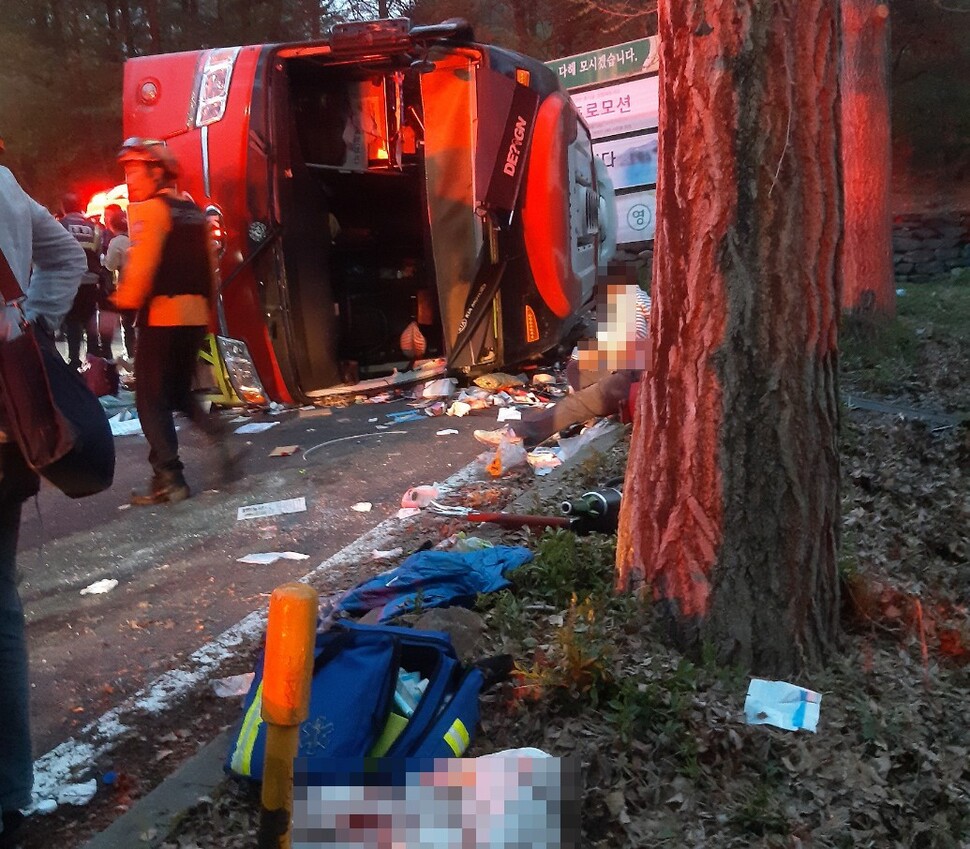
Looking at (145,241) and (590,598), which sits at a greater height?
(145,241)

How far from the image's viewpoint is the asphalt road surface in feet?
11.3

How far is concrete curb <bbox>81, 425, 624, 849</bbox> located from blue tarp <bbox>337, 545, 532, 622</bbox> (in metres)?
0.82

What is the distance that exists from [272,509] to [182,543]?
0.60 m

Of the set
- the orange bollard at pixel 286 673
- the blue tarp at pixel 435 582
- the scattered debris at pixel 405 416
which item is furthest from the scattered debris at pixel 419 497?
the orange bollard at pixel 286 673

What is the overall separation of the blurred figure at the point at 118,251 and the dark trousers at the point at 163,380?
2.34 m

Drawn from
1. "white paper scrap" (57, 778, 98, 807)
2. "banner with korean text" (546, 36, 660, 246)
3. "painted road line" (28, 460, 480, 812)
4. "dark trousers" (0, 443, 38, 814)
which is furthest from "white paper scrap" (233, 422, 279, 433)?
"banner with korean text" (546, 36, 660, 246)

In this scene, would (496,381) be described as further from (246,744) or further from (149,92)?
(246,744)

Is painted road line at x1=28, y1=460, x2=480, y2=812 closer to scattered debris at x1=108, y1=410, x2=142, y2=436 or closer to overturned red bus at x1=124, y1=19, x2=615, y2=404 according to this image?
overturned red bus at x1=124, y1=19, x2=615, y2=404

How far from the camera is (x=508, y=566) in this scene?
358cm

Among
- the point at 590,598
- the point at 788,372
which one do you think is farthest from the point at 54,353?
the point at 788,372

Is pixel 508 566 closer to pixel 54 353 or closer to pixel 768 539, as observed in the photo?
pixel 768 539

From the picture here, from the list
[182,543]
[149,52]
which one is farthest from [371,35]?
[149,52]

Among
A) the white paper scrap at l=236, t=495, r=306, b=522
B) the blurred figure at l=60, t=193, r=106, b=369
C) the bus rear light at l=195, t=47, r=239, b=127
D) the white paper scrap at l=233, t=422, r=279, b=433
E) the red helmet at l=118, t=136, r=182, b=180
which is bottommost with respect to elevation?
the white paper scrap at l=236, t=495, r=306, b=522

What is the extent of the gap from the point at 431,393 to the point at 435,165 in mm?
1878
